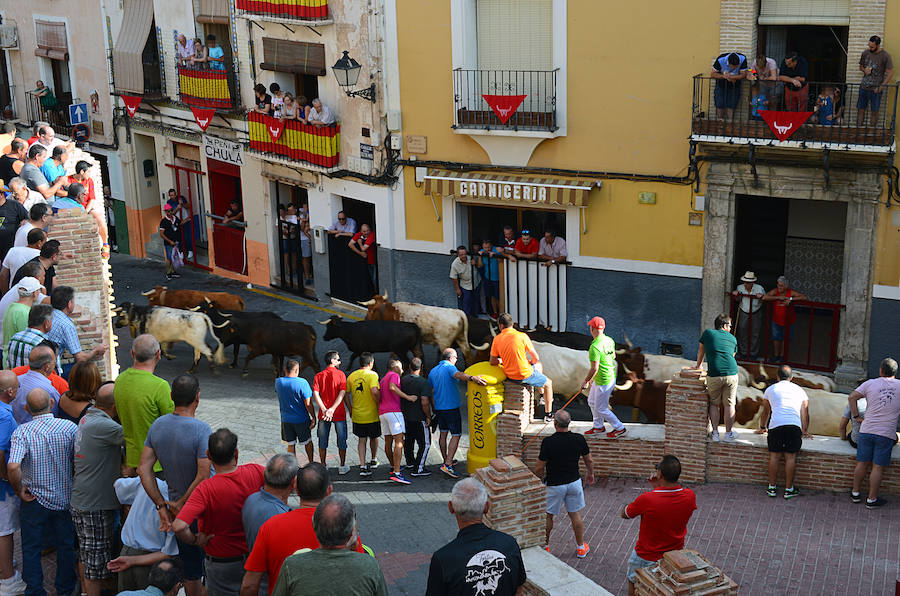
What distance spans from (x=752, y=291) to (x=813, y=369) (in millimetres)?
1639

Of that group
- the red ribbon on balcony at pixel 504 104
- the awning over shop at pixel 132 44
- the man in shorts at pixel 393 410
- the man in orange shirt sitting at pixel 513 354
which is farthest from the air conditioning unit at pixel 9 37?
the man in orange shirt sitting at pixel 513 354

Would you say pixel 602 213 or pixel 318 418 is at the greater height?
pixel 602 213

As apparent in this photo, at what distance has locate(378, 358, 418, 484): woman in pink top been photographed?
13969mm

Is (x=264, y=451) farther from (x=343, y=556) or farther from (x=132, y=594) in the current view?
(x=343, y=556)

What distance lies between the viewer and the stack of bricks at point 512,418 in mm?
13805

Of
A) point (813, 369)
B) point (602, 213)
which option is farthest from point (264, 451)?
point (813, 369)

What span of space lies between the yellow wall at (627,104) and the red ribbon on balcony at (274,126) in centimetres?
364

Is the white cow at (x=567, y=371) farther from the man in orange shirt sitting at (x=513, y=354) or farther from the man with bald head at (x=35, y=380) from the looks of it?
the man with bald head at (x=35, y=380)

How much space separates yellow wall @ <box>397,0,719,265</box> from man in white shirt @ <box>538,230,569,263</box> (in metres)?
0.43

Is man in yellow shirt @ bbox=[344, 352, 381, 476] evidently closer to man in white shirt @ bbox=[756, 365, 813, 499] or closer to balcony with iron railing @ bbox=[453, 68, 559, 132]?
man in white shirt @ bbox=[756, 365, 813, 499]

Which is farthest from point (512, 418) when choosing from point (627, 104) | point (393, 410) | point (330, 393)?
point (627, 104)

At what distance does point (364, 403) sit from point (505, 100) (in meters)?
7.35

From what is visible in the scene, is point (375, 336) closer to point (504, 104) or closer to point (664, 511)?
point (504, 104)

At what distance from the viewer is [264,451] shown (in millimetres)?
15461
